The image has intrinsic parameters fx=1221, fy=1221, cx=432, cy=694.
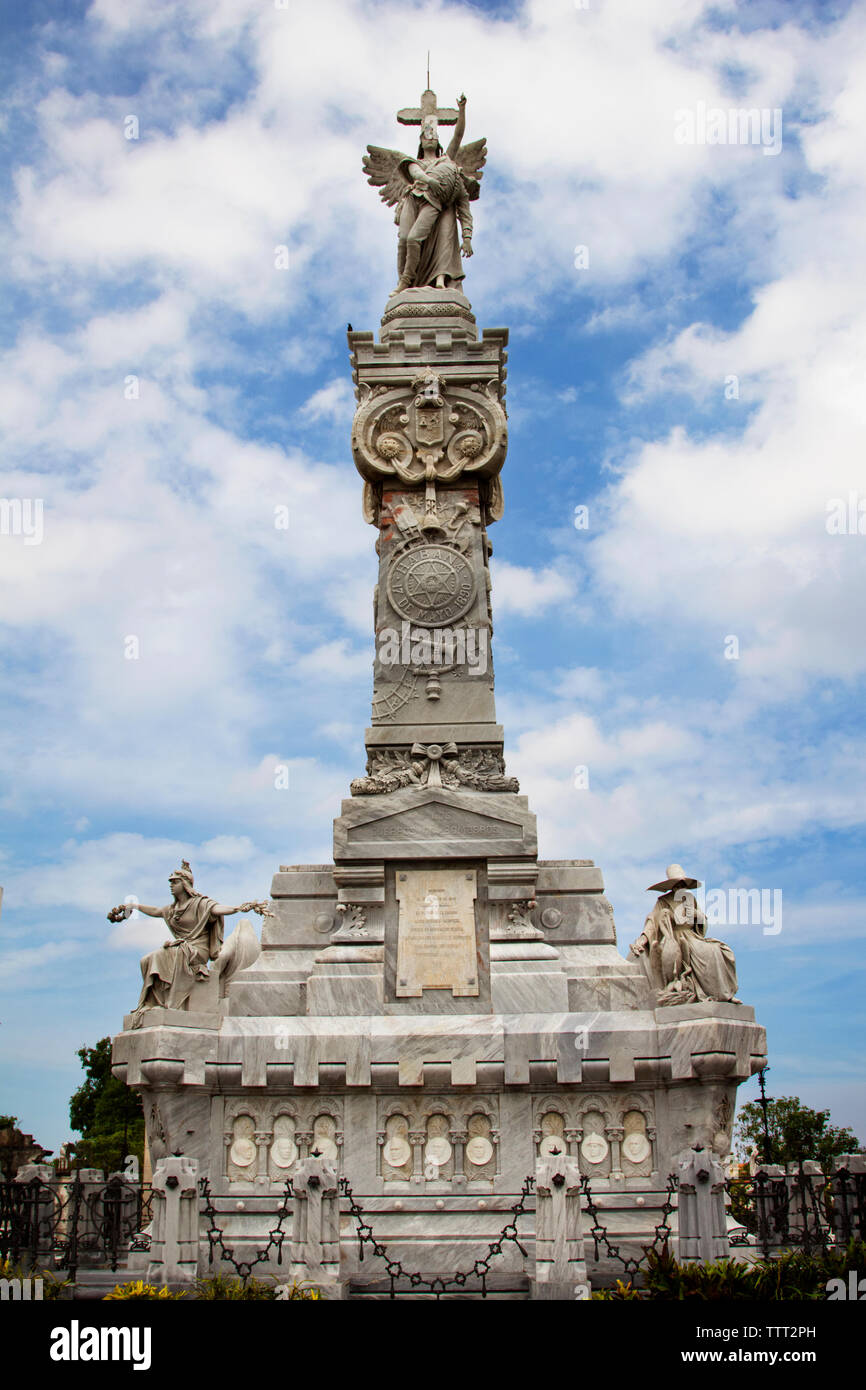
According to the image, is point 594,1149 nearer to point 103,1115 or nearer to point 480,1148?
point 480,1148

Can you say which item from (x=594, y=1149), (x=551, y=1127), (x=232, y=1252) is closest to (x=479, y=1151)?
(x=551, y=1127)

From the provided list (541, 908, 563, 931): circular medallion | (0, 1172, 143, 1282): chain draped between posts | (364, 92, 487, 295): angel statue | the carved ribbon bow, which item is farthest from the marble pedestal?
(364, 92, 487, 295): angel statue

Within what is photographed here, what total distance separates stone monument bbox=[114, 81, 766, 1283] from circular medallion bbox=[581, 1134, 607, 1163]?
0.09ft

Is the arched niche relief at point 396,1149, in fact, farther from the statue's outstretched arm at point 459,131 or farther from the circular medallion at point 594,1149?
the statue's outstretched arm at point 459,131

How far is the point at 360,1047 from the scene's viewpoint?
15.9 meters

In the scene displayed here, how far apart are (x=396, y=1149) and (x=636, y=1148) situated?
10.2 ft

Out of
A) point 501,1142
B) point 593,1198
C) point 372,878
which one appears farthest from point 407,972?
point 593,1198

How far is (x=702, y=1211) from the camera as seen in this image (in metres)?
12.6

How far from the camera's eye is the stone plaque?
17.0 m

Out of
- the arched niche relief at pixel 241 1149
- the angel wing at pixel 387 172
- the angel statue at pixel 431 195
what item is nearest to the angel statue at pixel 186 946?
the arched niche relief at pixel 241 1149

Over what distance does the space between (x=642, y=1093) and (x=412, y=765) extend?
587 centimetres

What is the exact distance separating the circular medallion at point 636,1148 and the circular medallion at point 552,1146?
0.83 metres
